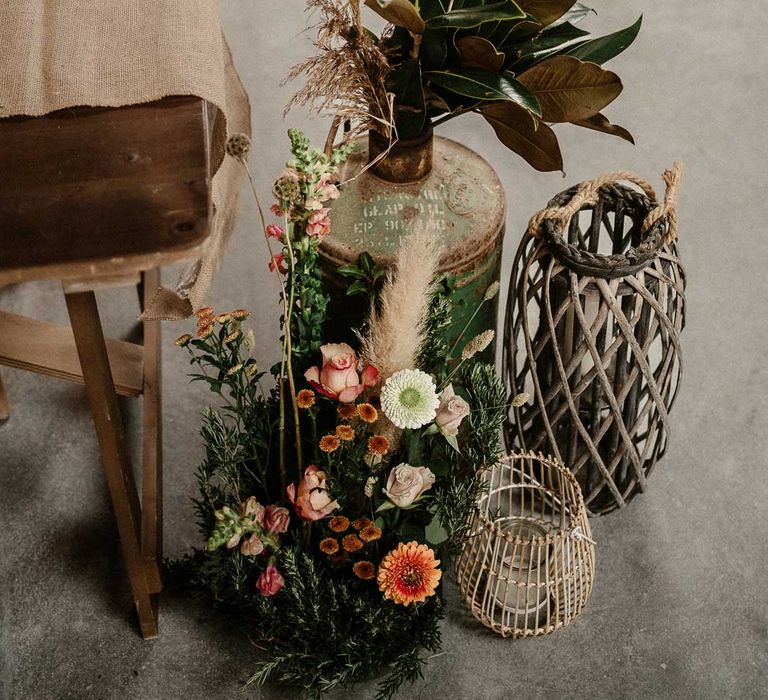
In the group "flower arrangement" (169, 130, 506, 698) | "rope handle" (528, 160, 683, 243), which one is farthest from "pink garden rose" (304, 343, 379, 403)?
"rope handle" (528, 160, 683, 243)

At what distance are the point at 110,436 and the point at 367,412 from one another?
393 mm

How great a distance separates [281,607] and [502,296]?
1057mm

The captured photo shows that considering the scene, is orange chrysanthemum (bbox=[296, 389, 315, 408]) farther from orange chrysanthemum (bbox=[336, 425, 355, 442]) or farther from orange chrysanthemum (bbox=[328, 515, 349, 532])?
orange chrysanthemum (bbox=[328, 515, 349, 532])

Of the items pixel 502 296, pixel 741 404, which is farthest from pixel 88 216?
pixel 741 404

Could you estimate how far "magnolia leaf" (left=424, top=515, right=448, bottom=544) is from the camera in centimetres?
148

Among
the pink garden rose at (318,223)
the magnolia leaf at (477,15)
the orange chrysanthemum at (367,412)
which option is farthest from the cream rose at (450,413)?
the magnolia leaf at (477,15)

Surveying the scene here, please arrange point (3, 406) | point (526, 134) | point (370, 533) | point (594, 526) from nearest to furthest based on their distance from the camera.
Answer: point (370, 533) < point (526, 134) < point (594, 526) < point (3, 406)

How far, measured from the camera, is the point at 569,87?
1.51 m

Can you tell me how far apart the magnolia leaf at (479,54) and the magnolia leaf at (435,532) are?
744mm

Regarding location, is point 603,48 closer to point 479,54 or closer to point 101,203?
point 479,54

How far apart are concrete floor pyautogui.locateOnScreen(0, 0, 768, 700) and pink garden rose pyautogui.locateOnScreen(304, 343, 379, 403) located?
58cm

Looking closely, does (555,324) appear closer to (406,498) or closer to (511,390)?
(511,390)

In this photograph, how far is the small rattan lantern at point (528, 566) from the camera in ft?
5.18

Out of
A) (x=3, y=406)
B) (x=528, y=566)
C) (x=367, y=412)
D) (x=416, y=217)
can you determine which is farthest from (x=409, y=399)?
(x=3, y=406)
